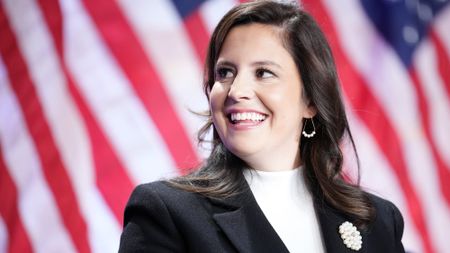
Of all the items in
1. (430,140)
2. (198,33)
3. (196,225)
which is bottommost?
(430,140)

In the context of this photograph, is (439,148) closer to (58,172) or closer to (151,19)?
(151,19)

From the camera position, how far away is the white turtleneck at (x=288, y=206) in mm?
1596

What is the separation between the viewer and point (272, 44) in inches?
64.2

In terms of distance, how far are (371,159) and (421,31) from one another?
616 millimetres

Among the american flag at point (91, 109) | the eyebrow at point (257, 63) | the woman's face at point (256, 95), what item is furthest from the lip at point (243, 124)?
the american flag at point (91, 109)

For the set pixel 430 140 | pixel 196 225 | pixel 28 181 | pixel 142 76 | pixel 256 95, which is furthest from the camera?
pixel 430 140

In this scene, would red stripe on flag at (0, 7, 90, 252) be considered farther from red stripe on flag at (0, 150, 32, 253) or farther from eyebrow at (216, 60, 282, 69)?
eyebrow at (216, 60, 282, 69)

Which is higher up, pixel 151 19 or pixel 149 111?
pixel 151 19

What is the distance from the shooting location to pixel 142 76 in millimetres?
2578

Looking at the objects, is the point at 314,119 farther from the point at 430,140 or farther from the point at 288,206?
the point at 430,140

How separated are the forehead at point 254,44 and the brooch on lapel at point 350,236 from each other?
42 cm

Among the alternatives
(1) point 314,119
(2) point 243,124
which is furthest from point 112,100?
(2) point 243,124

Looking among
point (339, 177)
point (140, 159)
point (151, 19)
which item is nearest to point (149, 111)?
point (140, 159)

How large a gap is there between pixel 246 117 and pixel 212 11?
1253mm
